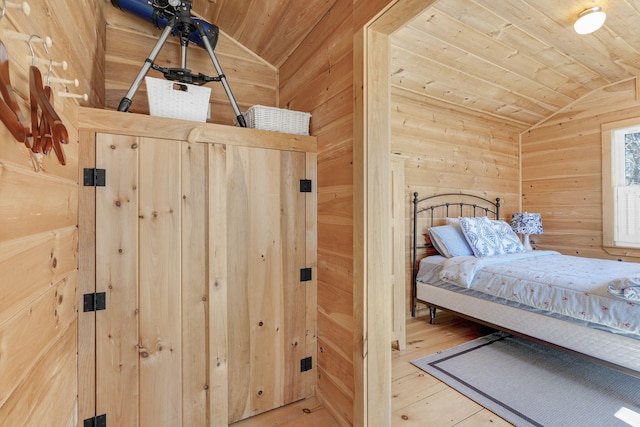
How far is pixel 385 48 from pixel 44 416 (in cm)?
202

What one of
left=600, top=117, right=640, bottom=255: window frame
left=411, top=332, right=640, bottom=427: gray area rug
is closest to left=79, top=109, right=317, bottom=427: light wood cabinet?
left=411, top=332, right=640, bottom=427: gray area rug

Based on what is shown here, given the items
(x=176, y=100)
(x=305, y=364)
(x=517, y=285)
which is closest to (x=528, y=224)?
(x=517, y=285)

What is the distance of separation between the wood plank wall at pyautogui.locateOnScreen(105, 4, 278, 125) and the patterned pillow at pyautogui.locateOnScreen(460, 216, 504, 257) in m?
2.33

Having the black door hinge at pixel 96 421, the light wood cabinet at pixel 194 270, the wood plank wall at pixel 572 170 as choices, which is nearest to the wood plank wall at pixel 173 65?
the light wood cabinet at pixel 194 270

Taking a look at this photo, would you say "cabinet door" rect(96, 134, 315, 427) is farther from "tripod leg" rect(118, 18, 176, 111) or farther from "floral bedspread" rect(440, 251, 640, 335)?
"floral bedspread" rect(440, 251, 640, 335)

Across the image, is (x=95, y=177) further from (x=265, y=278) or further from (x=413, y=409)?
(x=413, y=409)

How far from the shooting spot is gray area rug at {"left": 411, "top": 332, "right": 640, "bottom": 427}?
5.70 ft

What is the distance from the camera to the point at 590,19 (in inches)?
85.1

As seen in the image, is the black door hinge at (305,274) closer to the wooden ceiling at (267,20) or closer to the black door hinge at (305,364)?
the black door hinge at (305,364)

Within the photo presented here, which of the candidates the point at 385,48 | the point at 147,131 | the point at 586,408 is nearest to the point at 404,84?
the point at 385,48

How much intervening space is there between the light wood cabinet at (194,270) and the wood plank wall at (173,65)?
67 centimetres

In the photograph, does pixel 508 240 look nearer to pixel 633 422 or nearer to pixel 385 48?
pixel 633 422

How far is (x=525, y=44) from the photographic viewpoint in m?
2.57

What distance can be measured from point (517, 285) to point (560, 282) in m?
0.27
